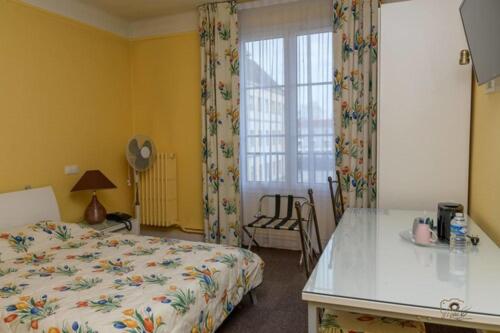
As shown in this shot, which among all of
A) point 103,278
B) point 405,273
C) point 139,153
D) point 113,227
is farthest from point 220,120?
point 405,273

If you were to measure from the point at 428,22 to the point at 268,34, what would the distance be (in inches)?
67.4

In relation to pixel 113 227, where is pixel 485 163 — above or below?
above

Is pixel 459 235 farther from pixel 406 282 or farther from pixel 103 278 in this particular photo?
pixel 103 278

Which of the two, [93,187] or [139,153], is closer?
[93,187]

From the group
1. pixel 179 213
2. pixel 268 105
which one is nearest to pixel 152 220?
pixel 179 213

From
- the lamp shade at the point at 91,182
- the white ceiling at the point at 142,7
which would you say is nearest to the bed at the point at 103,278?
A: the lamp shade at the point at 91,182

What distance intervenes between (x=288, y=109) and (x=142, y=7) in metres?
2.00

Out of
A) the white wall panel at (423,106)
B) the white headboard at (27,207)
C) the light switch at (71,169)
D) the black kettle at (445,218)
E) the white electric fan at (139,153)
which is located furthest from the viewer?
the white electric fan at (139,153)

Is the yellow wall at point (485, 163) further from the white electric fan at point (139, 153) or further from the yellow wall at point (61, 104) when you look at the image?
the yellow wall at point (61, 104)

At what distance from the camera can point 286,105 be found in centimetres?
379

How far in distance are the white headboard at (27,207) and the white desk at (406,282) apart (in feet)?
8.42

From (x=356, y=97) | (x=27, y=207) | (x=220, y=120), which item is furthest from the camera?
(x=220, y=120)

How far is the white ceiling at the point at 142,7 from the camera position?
3.81 m

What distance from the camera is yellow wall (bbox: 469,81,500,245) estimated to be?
1.92 meters
